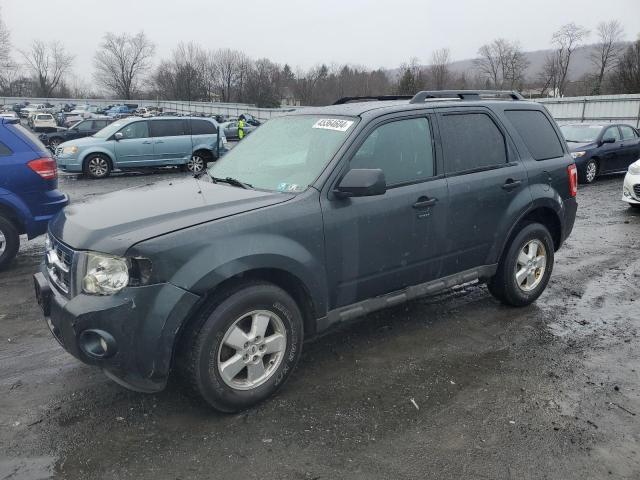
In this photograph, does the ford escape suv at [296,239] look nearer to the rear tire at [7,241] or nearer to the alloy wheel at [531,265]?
the alloy wheel at [531,265]

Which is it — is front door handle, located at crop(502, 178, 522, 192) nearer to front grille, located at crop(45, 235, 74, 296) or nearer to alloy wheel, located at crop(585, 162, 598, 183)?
front grille, located at crop(45, 235, 74, 296)

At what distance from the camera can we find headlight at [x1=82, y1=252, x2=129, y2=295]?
2.95 meters

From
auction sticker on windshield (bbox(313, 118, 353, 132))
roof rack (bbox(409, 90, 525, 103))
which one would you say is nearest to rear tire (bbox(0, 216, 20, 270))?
auction sticker on windshield (bbox(313, 118, 353, 132))

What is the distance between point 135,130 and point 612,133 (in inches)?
525

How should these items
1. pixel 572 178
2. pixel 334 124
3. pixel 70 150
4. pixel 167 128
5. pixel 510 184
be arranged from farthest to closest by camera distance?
pixel 167 128 < pixel 70 150 < pixel 572 178 < pixel 510 184 < pixel 334 124

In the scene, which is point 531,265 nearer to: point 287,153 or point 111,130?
point 287,153

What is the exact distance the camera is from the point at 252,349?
3.33m

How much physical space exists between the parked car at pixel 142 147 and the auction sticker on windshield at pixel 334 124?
492 inches

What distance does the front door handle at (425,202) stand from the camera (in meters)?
3.99

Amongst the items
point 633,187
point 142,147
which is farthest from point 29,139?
point 633,187

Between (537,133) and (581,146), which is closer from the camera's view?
(537,133)

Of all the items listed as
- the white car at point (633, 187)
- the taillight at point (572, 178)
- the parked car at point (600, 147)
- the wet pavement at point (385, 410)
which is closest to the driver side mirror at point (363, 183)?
the wet pavement at point (385, 410)

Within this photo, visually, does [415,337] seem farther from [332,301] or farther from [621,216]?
[621,216]

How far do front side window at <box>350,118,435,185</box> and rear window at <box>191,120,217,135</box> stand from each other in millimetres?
13568
